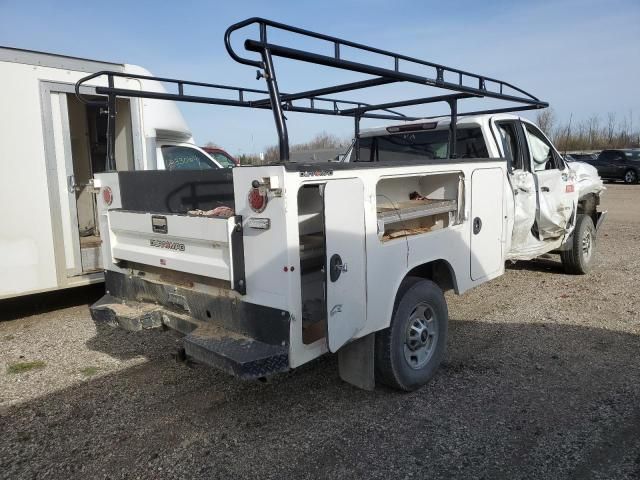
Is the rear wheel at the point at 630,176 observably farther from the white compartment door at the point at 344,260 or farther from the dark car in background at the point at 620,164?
the white compartment door at the point at 344,260

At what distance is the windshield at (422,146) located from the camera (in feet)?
19.1

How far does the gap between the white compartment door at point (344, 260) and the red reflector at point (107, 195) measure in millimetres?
2059

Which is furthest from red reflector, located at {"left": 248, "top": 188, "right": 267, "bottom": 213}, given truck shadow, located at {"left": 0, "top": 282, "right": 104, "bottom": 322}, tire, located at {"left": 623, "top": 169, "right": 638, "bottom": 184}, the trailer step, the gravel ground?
tire, located at {"left": 623, "top": 169, "right": 638, "bottom": 184}

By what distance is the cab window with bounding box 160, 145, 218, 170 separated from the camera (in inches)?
288

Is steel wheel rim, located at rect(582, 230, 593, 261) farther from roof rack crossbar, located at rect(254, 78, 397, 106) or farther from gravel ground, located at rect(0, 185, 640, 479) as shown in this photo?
roof rack crossbar, located at rect(254, 78, 397, 106)

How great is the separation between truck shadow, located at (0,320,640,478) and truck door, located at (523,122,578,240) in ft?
6.39

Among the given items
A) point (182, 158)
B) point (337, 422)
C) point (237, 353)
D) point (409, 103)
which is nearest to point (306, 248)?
point (237, 353)

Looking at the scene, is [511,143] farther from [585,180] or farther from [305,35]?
[305,35]

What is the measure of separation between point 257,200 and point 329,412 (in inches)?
65.2

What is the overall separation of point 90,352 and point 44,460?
1.89 meters

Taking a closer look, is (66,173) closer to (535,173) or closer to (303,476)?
(303,476)

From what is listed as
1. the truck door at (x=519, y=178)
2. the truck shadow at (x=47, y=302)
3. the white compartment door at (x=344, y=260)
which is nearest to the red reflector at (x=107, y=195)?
the white compartment door at (x=344, y=260)

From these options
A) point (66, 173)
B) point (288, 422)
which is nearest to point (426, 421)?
point (288, 422)

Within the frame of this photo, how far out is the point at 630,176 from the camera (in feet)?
86.3
